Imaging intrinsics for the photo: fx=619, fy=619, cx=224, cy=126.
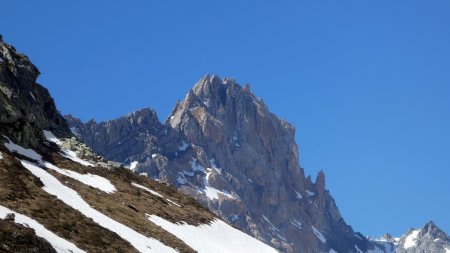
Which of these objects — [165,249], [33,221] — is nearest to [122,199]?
[165,249]

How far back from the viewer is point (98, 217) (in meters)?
42.0

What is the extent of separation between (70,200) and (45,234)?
1192 cm

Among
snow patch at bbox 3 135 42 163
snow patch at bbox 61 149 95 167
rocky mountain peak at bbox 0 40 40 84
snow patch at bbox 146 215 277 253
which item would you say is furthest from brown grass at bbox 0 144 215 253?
rocky mountain peak at bbox 0 40 40 84

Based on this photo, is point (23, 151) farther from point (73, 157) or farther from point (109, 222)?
point (109, 222)

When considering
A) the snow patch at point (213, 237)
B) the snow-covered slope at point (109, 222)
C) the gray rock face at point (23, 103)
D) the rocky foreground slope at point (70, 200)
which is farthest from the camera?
the gray rock face at point (23, 103)

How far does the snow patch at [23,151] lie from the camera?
51.0 meters

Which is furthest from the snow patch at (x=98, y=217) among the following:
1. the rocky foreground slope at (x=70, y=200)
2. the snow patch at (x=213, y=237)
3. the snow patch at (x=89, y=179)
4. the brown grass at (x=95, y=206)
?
the snow patch at (x=213, y=237)

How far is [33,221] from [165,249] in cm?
1156

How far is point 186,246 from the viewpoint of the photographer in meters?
46.8

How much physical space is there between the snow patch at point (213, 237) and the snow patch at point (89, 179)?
5.87 m

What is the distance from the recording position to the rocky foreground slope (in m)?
33.8

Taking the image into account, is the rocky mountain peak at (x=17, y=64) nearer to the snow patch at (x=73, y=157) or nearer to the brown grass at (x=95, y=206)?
the snow patch at (x=73, y=157)

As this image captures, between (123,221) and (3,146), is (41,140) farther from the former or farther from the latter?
(123,221)

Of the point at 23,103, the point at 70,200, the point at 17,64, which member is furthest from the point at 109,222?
the point at 17,64
